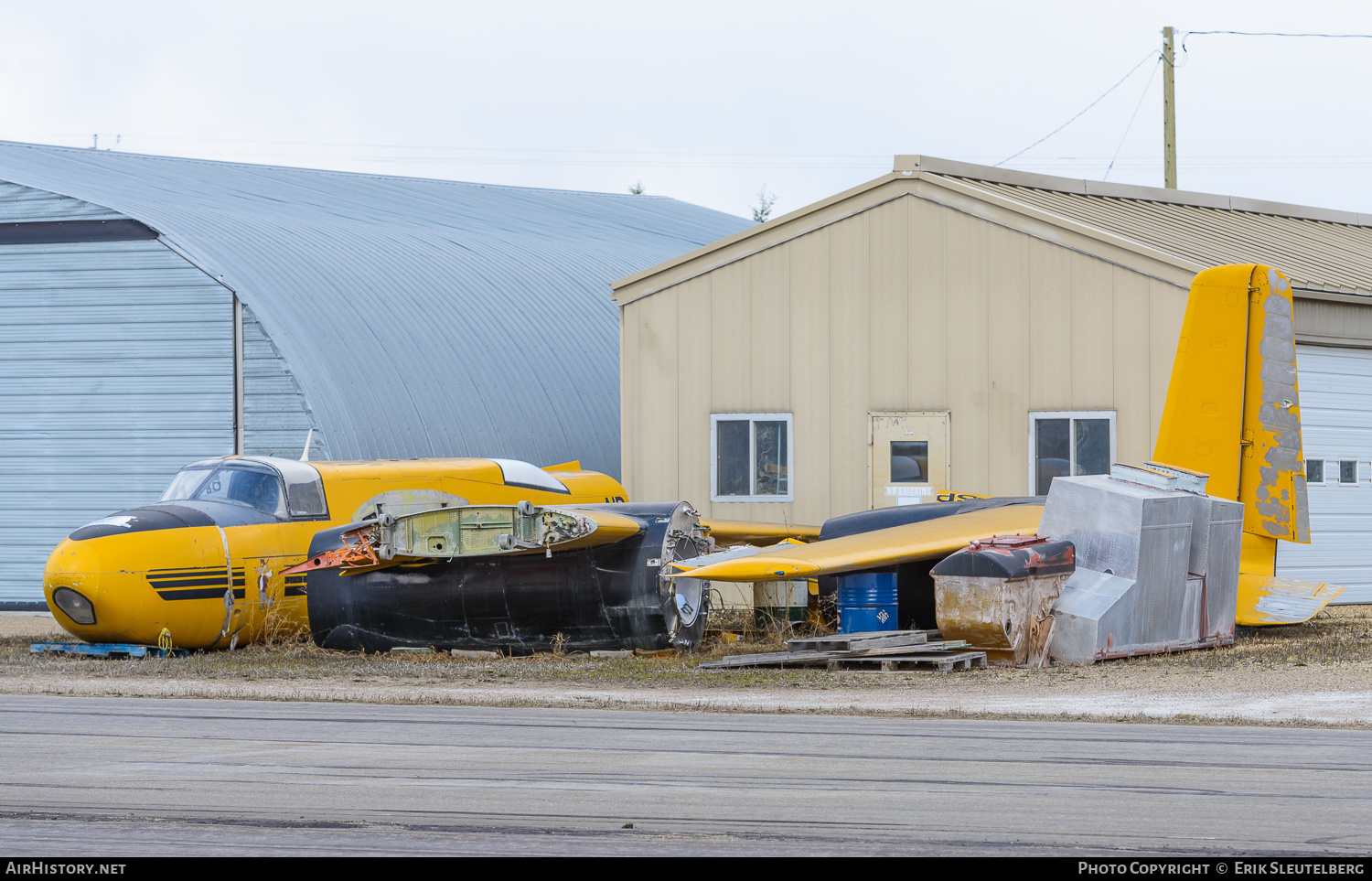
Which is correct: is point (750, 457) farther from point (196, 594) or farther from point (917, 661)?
point (196, 594)

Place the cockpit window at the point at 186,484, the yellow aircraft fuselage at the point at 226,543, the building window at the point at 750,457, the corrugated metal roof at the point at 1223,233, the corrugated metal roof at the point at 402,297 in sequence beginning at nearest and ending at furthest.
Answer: the yellow aircraft fuselage at the point at 226,543 < the cockpit window at the point at 186,484 < the corrugated metal roof at the point at 1223,233 < the building window at the point at 750,457 < the corrugated metal roof at the point at 402,297

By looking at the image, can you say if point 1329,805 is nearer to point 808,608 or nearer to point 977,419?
point 808,608

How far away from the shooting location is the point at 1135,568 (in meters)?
14.4

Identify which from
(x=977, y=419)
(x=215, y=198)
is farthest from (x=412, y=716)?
(x=215, y=198)

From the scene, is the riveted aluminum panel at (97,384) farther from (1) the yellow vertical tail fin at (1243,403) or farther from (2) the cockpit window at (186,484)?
(1) the yellow vertical tail fin at (1243,403)

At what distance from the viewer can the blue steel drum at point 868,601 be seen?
15297 mm

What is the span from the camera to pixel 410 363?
23.2 metres

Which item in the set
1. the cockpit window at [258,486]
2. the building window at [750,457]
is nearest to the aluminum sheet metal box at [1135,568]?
the building window at [750,457]

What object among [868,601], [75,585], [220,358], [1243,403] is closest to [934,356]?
[1243,403]

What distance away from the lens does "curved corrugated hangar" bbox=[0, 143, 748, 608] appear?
69.6 feet

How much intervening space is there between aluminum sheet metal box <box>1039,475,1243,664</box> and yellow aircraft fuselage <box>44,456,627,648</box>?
6611 millimetres

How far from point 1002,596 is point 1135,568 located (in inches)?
60.1

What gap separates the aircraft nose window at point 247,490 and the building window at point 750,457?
6.03 metres
